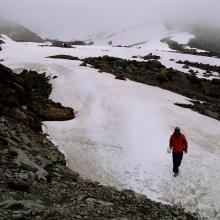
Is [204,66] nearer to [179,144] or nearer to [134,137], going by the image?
[134,137]

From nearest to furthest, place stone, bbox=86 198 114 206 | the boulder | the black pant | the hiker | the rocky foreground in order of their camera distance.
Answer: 1. the rocky foreground
2. stone, bbox=86 198 114 206
3. the black pant
4. the hiker
5. the boulder

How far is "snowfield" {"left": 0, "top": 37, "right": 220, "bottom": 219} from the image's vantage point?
1680 centimetres

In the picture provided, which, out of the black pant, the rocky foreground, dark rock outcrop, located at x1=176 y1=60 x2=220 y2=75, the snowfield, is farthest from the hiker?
dark rock outcrop, located at x1=176 y1=60 x2=220 y2=75

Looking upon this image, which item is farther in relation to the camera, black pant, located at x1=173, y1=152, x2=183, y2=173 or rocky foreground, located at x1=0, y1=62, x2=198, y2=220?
black pant, located at x1=173, y1=152, x2=183, y2=173

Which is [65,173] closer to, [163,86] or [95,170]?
[95,170]

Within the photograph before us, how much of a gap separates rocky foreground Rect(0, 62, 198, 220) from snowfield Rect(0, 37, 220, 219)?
130 centimetres

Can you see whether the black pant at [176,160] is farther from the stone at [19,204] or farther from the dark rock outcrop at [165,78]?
the dark rock outcrop at [165,78]

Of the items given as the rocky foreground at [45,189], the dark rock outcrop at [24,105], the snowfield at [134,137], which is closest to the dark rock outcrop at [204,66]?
the snowfield at [134,137]

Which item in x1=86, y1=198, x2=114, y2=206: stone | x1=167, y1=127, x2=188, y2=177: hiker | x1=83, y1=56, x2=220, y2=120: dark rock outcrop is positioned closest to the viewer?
x1=86, y1=198, x2=114, y2=206: stone

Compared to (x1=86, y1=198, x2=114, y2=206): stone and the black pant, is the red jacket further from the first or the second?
(x1=86, y1=198, x2=114, y2=206): stone

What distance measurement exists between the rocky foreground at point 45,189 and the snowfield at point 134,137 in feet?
4.25

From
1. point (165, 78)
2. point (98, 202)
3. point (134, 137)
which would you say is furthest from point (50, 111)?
point (165, 78)

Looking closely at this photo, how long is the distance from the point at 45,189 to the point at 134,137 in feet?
31.6

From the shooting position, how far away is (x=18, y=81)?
1036 inches
